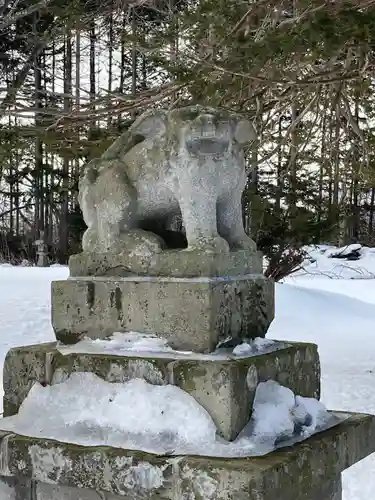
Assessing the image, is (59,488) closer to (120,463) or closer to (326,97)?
(120,463)

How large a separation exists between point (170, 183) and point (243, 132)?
34 cm

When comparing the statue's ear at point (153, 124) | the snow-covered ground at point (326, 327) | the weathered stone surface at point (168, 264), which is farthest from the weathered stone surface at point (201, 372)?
the snow-covered ground at point (326, 327)

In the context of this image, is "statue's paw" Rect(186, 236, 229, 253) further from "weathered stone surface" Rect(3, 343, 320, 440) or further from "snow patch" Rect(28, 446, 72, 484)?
"snow patch" Rect(28, 446, 72, 484)

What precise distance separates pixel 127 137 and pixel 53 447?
4.03 ft

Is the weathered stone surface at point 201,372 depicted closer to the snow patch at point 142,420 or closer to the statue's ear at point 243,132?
the snow patch at point 142,420

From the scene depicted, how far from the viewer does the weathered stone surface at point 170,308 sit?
7.06 feet

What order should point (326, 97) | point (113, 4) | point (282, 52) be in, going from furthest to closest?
point (113, 4) → point (326, 97) → point (282, 52)

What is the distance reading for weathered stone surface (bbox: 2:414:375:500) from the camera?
1.79 meters

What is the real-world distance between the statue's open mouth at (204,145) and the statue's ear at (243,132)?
0.34 feet

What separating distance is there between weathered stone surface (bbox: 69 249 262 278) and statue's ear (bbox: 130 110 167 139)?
484 mm

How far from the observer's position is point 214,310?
2146 mm

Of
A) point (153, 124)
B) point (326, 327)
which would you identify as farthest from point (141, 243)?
point (326, 327)

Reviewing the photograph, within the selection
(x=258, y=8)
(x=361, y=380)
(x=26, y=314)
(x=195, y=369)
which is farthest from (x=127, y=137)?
(x=26, y=314)

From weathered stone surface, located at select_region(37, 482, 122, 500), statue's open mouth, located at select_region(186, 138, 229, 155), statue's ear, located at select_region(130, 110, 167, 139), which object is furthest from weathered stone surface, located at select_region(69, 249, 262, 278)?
weathered stone surface, located at select_region(37, 482, 122, 500)
